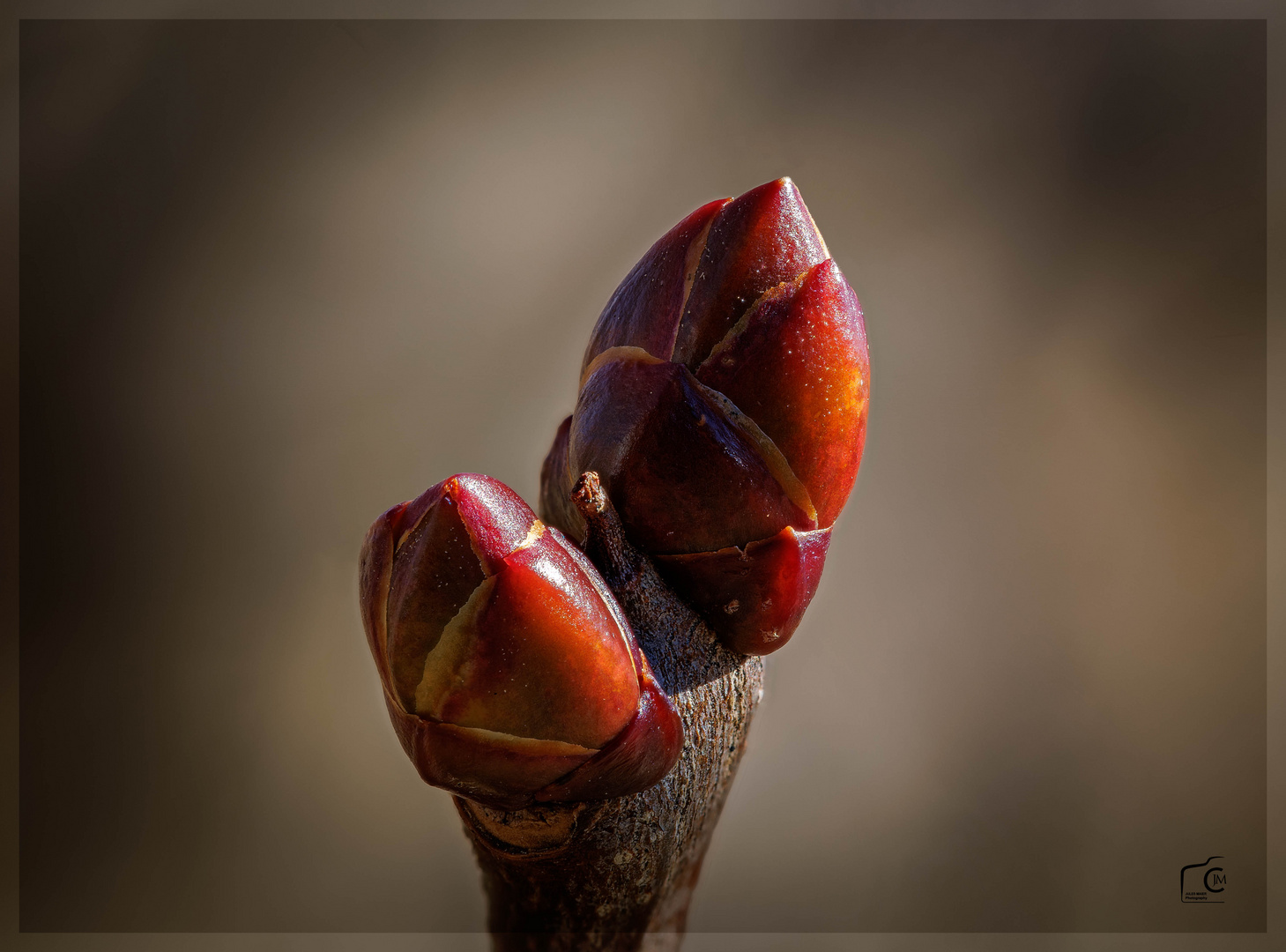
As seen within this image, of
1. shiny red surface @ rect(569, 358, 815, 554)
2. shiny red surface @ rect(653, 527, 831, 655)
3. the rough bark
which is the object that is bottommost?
the rough bark

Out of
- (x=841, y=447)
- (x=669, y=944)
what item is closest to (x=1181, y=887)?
(x=669, y=944)

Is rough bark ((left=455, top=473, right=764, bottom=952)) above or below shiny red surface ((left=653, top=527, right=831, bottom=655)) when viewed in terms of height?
below

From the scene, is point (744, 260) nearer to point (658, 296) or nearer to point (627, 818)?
point (658, 296)

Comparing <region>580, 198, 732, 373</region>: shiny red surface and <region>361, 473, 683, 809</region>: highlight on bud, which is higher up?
<region>580, 198, 732, 373</region>: shiny red surface
